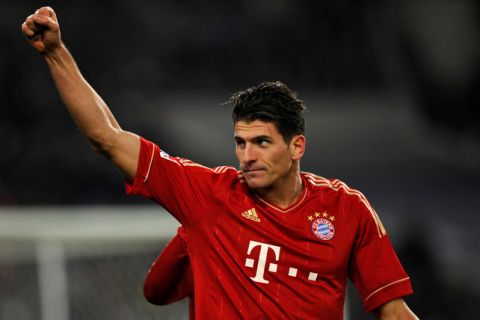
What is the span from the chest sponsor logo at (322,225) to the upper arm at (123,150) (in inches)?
30.6

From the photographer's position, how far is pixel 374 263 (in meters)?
3.60

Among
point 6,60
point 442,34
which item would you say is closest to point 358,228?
point 6,60

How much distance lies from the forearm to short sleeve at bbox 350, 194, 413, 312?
1.14m

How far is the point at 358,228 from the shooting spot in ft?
11.7

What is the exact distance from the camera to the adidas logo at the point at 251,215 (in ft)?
11.5

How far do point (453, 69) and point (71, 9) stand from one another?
5951 mm

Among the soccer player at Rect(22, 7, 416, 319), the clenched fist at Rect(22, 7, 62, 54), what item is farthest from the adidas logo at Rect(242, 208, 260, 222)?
the clenched fist at Rect(22, 7, 62, 54)

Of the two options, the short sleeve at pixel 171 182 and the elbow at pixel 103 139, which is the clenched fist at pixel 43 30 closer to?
the elbow at pixel 103 139

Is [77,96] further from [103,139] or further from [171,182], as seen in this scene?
[171,182]

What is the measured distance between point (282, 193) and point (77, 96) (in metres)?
0.99

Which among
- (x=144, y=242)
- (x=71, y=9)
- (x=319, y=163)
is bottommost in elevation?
(x=319, y=163)

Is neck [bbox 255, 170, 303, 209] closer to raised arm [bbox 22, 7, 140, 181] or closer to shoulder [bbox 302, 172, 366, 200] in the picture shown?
shoulder [bbox 302, 172, 366, 200]

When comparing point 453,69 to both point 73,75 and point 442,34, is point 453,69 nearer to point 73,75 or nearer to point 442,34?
point 442,34

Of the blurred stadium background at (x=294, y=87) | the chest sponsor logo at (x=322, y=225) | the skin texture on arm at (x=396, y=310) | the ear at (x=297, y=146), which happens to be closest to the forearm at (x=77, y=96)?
the ear at (x=297, y=146)
